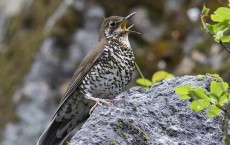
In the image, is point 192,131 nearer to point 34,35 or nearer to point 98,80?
point 98,80

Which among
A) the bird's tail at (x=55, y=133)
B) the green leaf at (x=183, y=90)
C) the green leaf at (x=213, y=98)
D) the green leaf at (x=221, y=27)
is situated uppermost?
the green leaf at (x=221, y=27)

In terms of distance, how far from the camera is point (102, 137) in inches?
141

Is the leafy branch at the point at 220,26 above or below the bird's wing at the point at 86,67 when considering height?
above

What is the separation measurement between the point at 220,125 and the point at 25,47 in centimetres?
618

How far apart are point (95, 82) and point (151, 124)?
6.29 ft

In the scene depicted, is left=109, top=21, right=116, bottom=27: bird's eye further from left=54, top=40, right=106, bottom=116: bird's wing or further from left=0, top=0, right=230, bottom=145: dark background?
left=0, top=0, right=230, bottom=145: dark background

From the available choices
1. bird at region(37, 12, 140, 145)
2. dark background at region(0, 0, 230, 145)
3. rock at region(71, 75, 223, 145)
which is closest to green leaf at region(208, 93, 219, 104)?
rock at region(71, 75, 223, 145)

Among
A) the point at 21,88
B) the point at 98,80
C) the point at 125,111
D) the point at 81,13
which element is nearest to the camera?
the point at 125,111

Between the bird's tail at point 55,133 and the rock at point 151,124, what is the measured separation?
1622 millimetres

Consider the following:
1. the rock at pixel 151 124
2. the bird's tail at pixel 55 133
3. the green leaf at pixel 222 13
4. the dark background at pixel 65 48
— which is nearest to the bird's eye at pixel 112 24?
the bird's tail at pixel 55 133

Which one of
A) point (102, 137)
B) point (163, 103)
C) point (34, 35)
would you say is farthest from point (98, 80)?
point (34, 35)

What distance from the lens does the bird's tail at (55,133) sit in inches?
218

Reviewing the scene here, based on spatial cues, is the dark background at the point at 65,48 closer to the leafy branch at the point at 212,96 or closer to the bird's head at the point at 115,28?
the bird's head at the point at 115,28

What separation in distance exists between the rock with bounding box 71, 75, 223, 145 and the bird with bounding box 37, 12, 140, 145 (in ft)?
4.80
